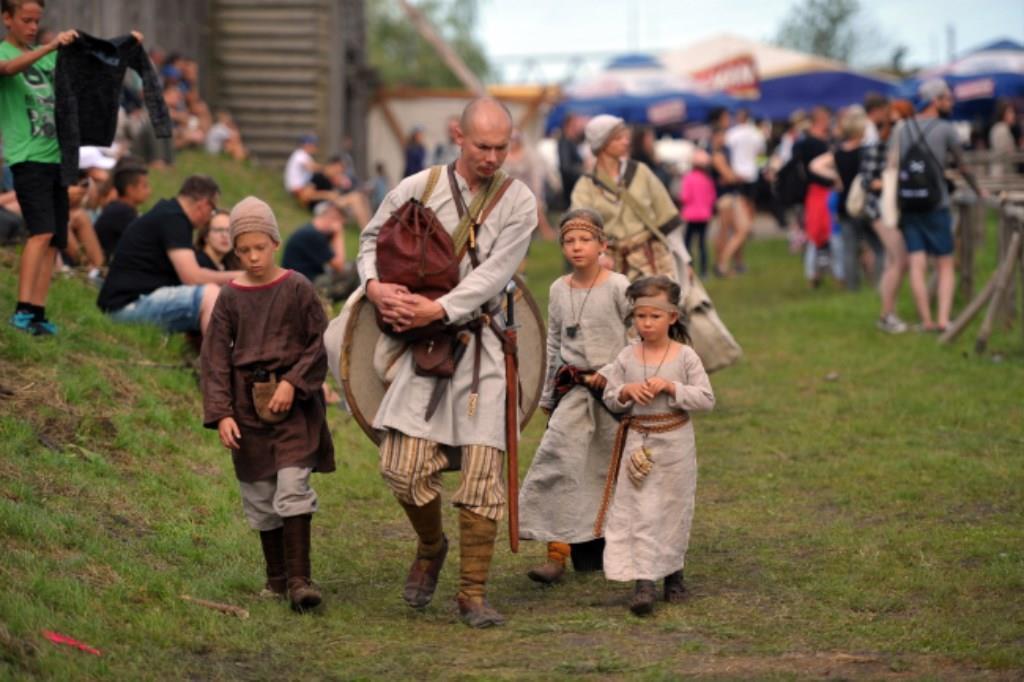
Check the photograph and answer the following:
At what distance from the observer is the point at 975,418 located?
11.2 metres

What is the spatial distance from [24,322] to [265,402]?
3759mm

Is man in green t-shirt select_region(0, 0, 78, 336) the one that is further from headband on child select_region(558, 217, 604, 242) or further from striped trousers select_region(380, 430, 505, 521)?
striped trousers select_region(380, 430, 505, 521)

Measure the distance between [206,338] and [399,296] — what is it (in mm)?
856

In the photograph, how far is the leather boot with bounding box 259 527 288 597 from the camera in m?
6.89

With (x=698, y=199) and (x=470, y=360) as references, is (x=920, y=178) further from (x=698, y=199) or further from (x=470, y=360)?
(x=470, y=360)

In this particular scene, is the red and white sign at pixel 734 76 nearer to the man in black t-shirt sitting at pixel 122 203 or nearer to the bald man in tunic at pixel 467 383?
the man in black t-shirt sitting at pixel 122 203

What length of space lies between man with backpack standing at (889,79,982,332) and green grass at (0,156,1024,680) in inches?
106

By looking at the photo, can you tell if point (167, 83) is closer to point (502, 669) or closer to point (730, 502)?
point (730, 502)

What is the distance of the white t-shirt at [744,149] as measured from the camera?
2384cm

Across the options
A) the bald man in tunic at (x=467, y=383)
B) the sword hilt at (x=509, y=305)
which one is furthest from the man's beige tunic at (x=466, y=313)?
the sword hilt at (x=509, y=305)

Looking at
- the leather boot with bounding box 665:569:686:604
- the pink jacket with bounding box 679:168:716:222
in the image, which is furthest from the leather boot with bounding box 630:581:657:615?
the pink jacket with bounding box 679:168:716:222

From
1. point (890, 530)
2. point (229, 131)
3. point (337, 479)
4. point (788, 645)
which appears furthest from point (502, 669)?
point (229, 131)

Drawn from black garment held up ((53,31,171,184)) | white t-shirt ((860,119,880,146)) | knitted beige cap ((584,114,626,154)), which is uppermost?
black garment held up ((53,31,171,184))

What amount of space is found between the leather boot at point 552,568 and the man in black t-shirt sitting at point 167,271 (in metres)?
3.97
